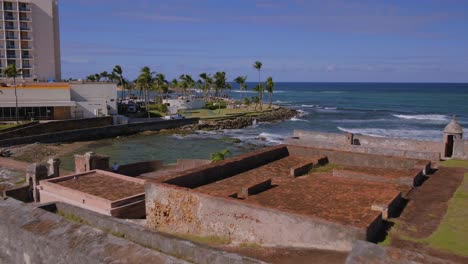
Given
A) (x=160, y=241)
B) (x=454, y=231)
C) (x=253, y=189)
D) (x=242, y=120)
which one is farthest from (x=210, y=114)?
(x=160, y=241)

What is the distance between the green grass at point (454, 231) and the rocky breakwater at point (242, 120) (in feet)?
156

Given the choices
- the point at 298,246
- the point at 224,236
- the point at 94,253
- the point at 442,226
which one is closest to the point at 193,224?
the point at 224,236

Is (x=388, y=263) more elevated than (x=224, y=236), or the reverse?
(x=388, y=263)

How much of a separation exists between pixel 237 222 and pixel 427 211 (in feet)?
19.0

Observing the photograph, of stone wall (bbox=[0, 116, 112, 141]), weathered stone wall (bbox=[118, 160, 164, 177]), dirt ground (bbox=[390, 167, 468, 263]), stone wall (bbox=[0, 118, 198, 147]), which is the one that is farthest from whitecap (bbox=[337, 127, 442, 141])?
dirt ground (bbox=[390, 167, 468, 263])

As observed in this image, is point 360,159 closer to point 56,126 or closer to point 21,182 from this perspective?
point 21,182

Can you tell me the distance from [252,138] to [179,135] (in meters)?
9.49

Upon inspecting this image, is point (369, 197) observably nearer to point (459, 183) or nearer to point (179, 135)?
point (459, 183)

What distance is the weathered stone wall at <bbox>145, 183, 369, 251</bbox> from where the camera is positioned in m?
10.3

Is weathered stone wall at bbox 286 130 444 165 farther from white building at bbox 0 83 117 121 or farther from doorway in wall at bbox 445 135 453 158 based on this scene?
white building at bbox 0 83 117 121

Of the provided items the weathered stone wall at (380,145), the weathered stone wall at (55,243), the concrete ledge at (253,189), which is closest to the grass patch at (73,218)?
the weathered stone wall at (55,243)

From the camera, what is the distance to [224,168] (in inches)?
672

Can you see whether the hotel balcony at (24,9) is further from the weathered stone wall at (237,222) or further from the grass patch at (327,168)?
the weathered stone wall at (237,222)

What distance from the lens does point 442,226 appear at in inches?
436
